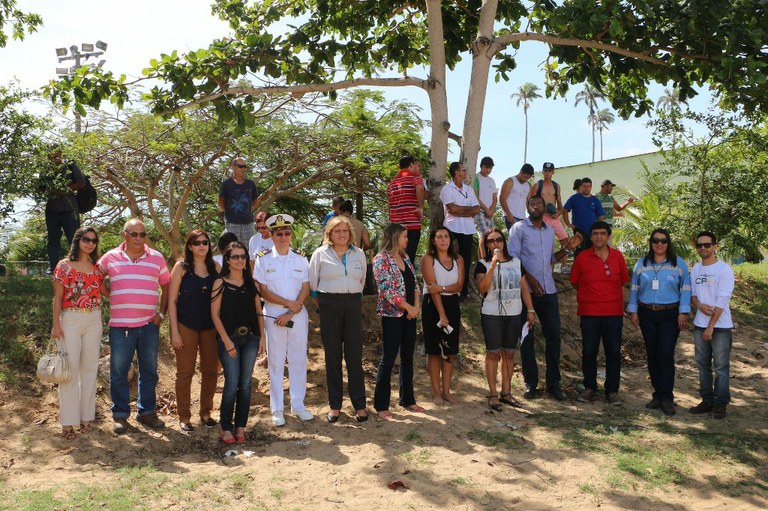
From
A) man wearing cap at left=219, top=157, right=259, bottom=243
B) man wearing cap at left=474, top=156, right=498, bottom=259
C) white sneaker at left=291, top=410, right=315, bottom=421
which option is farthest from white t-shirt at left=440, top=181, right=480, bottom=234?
white sneaker at left=291, top=410, right=315, bottom=421

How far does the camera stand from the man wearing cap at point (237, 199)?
29.9ft

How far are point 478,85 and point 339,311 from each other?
4.55 meters

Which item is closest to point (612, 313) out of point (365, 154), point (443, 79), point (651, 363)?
point (651, 363)

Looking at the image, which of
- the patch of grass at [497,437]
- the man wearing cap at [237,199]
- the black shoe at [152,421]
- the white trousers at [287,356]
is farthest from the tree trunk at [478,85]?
the black shoe at [152,421]

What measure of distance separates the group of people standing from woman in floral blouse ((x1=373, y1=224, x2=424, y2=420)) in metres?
0.01

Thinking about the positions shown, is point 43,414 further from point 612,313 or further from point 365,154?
point 365,154

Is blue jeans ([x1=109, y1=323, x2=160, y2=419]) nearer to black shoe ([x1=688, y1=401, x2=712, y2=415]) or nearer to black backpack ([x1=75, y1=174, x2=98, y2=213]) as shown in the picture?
black backpack ([x1=75, y1=174, x2=98, y2=213])

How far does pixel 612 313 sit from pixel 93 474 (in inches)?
212

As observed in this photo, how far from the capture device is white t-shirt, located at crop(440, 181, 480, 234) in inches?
356

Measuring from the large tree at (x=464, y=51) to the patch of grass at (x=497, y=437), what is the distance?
13.2ft

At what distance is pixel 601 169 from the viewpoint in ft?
113

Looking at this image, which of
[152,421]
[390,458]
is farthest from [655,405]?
[152,421]

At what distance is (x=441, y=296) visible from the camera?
24.4ft

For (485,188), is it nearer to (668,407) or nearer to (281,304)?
(668,407)
